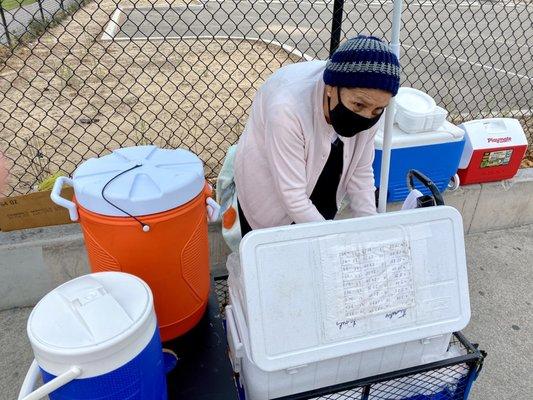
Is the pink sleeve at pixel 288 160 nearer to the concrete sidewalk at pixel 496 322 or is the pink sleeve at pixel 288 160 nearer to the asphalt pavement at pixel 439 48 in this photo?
the concrete sidewalk at pixel 496 322

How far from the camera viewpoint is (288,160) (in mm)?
1622

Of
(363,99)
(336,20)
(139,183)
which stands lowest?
(139,183)

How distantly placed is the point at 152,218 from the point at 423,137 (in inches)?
70.1

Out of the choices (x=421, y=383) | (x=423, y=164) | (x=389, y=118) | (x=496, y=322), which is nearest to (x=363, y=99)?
(x=389, y=118)

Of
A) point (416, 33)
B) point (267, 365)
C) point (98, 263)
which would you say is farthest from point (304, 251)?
point (416, 33)

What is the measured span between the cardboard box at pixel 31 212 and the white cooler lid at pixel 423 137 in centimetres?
184

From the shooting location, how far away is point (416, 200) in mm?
1793

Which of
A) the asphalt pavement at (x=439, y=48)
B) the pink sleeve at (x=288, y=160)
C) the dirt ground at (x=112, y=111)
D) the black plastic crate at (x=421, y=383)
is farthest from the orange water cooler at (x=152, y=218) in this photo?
the asphalt pavement at (x=439, y=48)

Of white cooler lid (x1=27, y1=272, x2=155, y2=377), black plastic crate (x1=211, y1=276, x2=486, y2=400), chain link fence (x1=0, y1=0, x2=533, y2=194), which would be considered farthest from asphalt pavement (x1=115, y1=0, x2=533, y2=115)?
black plastic crate (x1=211, y1=276, x2=486, y2=400)

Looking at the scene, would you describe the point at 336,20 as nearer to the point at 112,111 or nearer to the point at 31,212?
the point at 31,212

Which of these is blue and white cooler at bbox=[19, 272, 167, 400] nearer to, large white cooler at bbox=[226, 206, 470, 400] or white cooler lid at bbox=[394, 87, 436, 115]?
large white cooler at bbox=[226, 206, 470, 400]

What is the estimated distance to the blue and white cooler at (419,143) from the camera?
269 centimetres

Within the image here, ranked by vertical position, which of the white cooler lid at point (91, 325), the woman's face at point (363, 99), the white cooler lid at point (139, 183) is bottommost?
the white cooler lid at point (91, 325)

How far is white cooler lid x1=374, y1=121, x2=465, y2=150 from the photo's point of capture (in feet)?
8.72
